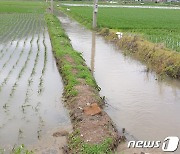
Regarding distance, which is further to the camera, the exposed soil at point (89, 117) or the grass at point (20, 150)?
the exposed soil at point (89, 117)

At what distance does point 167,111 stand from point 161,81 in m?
3.59

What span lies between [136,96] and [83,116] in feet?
10.6

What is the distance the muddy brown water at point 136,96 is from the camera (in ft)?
29.4

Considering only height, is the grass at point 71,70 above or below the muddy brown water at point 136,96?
above

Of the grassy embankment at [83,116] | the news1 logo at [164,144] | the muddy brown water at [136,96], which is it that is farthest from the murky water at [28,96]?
the news1 logo at [164,144]

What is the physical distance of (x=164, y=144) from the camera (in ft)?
25.8

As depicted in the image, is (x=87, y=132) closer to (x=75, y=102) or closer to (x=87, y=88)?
(x=75, y=102)

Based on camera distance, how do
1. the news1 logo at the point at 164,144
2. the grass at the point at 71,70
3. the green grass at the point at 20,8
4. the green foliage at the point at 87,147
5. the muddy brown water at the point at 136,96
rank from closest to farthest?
the green foliage at the point at 87,147, the news1 logo at the point at 164,144, the muddy brown water at the point at 136,96, the grass at the point at 71,70, the green grass at the point at 20,8

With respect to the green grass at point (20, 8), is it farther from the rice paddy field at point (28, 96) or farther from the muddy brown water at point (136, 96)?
the muddy brown water at point (136, 96)

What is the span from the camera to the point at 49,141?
782cm

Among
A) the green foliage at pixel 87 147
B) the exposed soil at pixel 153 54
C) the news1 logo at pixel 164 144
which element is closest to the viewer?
the green foliage at pixel 87 147

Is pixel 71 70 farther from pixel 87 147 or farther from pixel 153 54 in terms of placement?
pixel 87 147

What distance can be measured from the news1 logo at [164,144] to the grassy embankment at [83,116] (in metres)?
0.51

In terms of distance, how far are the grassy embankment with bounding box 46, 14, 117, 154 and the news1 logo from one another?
51 cm
